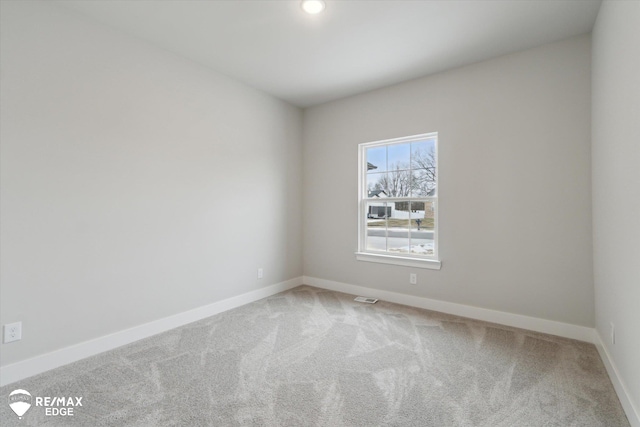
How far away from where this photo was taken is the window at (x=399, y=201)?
3.42m

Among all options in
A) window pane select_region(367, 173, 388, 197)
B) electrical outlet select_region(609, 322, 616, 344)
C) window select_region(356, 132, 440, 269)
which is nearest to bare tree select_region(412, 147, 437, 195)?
window select_region(356, 132, 440, 269)

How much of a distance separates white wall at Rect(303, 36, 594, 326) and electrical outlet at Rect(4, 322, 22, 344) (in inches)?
127

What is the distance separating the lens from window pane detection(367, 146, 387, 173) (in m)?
3.81

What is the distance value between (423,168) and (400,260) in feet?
3.67

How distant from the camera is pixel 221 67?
10.4ft

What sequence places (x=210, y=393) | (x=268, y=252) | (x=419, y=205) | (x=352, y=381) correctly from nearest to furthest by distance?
(x=210, y=393)
(x=352, y=381)
(x=419, y=205)
(x=268, y=252)

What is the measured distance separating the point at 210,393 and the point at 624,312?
2465 millimetres

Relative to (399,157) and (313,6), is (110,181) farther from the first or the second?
(399,157)

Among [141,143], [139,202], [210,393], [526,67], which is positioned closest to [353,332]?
[210,393]

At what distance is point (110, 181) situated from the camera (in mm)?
2445

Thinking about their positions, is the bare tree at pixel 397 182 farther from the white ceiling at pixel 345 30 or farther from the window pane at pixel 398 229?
the white ceiling at pixel 345 30

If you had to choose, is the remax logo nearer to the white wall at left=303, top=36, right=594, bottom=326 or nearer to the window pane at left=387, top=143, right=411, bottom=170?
the white wall at left=303, top=36, right=594, bottom=326

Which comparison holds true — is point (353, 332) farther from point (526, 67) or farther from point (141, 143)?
point (526, 67)

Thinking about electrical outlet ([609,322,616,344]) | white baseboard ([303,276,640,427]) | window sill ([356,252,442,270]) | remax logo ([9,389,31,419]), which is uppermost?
window sill ([356,252,442,270])
